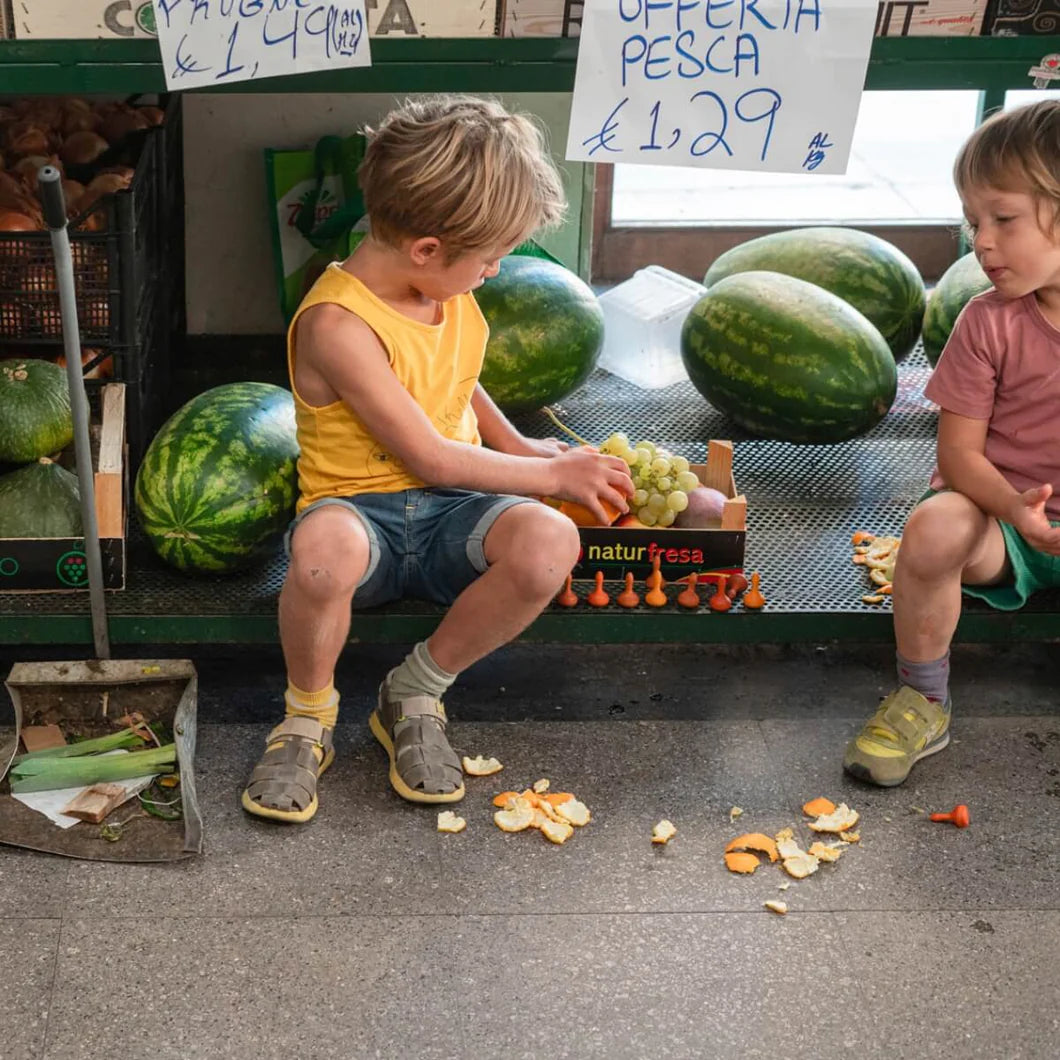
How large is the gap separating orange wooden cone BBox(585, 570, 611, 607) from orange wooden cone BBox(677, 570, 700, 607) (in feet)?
0.43

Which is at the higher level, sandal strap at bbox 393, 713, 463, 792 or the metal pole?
the metal pole

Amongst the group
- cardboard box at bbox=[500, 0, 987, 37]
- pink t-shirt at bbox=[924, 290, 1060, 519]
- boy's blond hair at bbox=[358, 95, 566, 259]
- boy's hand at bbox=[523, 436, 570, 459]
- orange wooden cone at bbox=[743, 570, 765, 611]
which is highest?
cardboard box at bbox=[500, 0, 987, 37]

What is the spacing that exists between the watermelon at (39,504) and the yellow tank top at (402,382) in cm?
40

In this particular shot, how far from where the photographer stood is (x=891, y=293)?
3.49 m

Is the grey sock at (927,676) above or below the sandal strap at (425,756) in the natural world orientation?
above

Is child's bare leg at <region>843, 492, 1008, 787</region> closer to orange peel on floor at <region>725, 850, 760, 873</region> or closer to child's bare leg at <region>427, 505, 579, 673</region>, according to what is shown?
orange peel on floor at <region>725, 850, 760, 873</region>

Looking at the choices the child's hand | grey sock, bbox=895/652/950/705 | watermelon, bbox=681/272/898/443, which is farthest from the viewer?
watermelon, bbox=681/272/898/443

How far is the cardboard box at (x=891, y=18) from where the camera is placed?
8.00 ft

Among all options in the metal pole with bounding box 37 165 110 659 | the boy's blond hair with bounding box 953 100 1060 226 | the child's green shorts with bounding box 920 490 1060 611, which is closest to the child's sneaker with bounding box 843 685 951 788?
the child's green shorts with bounding box 920 490 1060 611

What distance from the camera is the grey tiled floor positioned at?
2051 mm

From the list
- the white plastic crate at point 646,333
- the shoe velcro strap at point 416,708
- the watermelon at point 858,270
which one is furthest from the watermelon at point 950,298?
the shoe velcro strap at point 416,708

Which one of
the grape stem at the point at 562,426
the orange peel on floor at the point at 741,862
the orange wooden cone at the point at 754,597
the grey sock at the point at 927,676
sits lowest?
the orange peel on floor at the point at 741,862

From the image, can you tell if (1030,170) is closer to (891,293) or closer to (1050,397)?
(1050,397)

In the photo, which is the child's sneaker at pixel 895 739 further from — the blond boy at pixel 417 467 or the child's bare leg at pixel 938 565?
the blond boy at pixel 417 467
